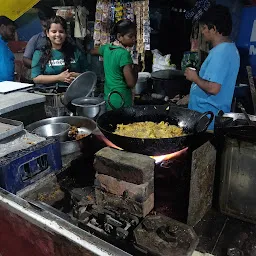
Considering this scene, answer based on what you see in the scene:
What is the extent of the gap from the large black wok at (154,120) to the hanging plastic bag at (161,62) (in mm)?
3439

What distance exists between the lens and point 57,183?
217 centimetres

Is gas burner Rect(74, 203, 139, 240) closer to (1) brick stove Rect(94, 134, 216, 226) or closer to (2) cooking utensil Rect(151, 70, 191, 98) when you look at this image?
(1) brick stove Rect(94, 134, 216, 226)

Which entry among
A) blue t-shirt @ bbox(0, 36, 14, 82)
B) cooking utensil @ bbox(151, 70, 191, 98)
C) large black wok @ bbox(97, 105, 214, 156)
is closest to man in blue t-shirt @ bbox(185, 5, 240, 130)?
large black wok @ bbox(97, 105, 214, 156)

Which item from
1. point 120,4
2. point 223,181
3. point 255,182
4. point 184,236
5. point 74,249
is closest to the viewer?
point 184,236

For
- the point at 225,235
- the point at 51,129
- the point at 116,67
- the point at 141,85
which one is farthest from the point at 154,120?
the point at 141,85

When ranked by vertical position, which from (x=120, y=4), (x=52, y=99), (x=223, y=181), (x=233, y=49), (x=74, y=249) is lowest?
(x=74, y=249)

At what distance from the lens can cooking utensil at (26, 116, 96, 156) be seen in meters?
2.43

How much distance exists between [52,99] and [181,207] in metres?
1.99

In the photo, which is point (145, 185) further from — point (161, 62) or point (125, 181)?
point (161, 62)

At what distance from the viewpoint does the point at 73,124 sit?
2932 millimetres

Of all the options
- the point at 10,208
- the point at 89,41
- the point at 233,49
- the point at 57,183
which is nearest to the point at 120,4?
the point at 89,41

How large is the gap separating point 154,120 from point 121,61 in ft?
5.17

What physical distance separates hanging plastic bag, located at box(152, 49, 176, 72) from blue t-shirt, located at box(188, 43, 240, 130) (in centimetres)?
253

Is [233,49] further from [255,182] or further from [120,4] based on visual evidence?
[120,4]
